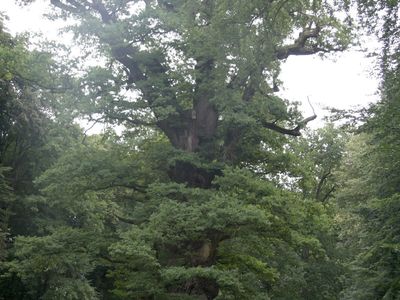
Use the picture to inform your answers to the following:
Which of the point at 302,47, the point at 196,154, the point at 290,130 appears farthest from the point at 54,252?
the point at 302,47

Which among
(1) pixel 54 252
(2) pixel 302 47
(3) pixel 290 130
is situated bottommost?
(1) pixel 54 252

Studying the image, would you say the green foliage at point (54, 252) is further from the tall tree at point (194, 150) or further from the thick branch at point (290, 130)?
the thick branch at point (290, 130)

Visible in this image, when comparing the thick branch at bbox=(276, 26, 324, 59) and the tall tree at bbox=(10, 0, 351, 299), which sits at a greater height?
the thick branch at bbox=(276, 26, 324, 59)

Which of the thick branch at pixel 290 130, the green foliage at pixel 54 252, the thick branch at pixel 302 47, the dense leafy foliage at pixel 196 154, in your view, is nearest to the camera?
the dense leafy foliage at pixel 196 154

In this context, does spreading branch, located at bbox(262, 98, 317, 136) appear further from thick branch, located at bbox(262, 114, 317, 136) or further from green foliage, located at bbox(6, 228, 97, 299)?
green foliage, located at bbox(6, 228, 97, 299)

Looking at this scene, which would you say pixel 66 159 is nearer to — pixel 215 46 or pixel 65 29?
pixel 65 29

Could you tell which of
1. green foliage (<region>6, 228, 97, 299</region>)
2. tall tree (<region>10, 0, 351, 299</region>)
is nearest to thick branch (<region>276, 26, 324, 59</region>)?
tall tree (<region>10, 0, 351, 299</region>)

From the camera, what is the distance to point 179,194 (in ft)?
34.6

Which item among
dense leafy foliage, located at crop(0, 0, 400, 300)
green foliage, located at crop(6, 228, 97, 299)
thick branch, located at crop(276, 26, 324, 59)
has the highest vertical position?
thick branch, located at crop(276, 26, 324, 59)

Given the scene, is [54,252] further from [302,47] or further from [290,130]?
[302,47]

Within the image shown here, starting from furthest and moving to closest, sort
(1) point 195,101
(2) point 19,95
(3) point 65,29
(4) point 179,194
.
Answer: (2) point 19,95 < (1) point 195,101 < (3) point 65,29 < (4) point 179,194

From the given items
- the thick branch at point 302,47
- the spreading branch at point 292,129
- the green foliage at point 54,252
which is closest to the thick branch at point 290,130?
the spreading branch at point 292,129

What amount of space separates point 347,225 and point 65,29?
502 inches

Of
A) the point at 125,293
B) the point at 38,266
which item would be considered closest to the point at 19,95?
the point at 38,266
